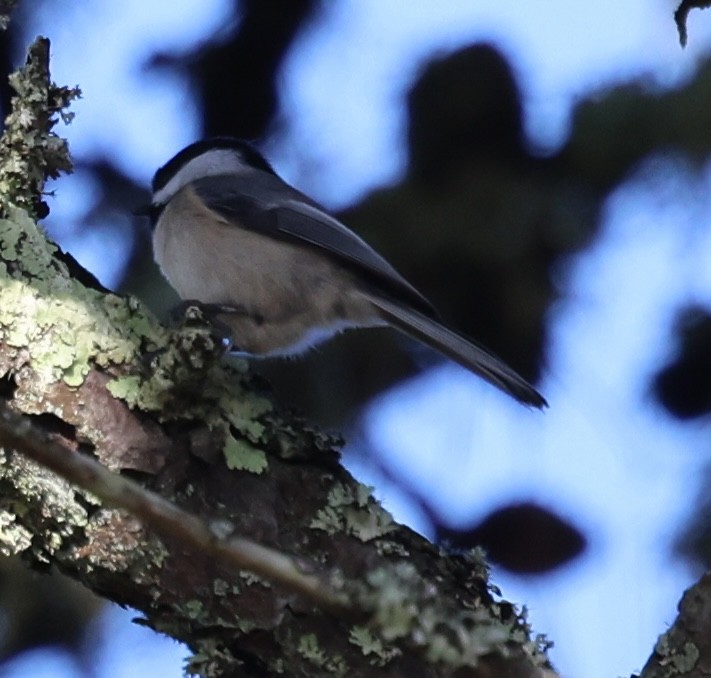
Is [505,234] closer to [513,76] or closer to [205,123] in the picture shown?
[513,76]

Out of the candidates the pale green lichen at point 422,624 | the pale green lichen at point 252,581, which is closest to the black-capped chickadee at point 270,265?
the pale green lichen at point 252,581

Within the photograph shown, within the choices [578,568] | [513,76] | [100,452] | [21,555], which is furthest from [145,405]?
[513,76]

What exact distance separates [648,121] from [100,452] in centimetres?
91

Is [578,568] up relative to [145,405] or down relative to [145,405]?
up

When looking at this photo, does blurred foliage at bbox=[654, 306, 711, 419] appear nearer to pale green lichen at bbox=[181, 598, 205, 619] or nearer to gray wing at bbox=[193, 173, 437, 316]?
gray wing at bbox=[193, 173, 437, 316]

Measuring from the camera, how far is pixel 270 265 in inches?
79.8

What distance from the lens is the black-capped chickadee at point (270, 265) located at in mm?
1856

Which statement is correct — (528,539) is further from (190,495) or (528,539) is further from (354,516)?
(190,495)

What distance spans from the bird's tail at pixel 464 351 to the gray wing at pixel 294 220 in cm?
2

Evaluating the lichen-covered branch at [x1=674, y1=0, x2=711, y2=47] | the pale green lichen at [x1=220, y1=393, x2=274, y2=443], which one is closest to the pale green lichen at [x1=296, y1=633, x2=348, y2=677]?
the pale green lichen at [x1=220, y1=393, x2=274, y2=443]

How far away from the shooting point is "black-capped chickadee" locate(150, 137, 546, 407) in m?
1.86

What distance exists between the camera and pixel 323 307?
1981mm

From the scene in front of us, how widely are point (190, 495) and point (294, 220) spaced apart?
3.13 feet

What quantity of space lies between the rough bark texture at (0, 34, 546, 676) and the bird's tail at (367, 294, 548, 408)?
425 millimetres
